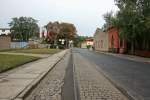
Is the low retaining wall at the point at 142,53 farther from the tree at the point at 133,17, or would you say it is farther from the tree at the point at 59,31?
the tree at the point at 59,31

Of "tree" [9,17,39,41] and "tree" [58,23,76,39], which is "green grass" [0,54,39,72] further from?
"tree" [9,17,39,41]

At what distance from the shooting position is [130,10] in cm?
5044

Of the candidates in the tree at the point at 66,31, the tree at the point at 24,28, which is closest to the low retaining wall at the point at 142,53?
the tree at the point at 66,31

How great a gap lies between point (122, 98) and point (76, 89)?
8.83ft

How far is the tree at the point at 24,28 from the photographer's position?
172 m

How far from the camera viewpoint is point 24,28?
177000 millimetres

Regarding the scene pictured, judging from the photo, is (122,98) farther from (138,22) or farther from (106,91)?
(138,22)

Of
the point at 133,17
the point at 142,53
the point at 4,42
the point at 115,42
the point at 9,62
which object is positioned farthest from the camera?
the point at 4,42

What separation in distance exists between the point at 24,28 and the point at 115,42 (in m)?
99.9

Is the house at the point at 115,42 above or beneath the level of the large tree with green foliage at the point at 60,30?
beneath

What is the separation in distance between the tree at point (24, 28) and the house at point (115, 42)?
86.3 meters

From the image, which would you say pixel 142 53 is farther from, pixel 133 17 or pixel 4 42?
pixel 4 42

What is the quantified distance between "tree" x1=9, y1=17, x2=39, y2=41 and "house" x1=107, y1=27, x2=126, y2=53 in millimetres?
86323

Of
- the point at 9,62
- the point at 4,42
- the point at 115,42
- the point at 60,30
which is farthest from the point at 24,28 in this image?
the point at 9,62
